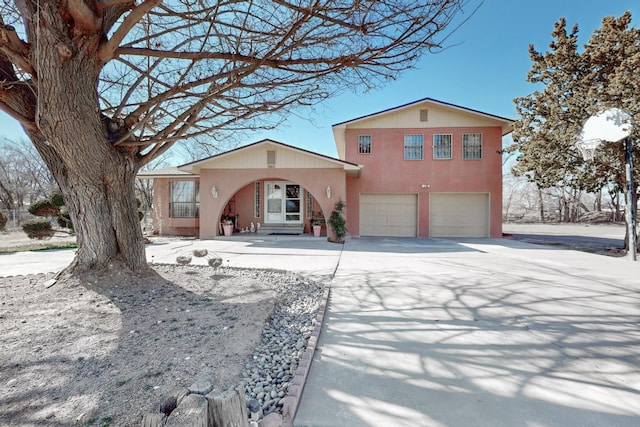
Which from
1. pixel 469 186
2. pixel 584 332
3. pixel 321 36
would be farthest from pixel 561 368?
pixel 469 186

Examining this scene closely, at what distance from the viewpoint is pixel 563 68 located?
9.17m

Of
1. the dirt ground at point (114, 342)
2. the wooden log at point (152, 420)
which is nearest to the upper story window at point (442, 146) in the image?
the dirt ground at point (114, 342)

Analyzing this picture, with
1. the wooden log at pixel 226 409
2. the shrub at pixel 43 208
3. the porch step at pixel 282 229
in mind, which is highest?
the shrub at pixel 43 208

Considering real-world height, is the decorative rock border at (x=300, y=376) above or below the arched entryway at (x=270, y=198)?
below

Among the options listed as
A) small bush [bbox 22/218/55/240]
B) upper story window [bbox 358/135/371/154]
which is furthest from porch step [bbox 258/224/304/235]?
small bush [bbox 22/218/55/240]

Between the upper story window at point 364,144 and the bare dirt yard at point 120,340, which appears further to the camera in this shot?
the upper story window at point 364,144

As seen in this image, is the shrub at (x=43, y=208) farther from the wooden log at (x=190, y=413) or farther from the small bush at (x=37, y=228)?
the wooden log at (x=190, y=413)

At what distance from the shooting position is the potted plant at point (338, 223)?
410 inches

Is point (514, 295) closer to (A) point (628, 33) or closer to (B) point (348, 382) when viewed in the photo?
(B) point (348, 382)

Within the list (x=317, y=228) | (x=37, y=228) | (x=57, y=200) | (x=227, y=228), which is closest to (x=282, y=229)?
(x=317, y=228)

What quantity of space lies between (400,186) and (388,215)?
4.75ft

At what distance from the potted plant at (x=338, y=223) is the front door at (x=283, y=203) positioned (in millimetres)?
2649

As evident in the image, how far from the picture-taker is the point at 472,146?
496 inches

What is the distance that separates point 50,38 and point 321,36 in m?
3.23
